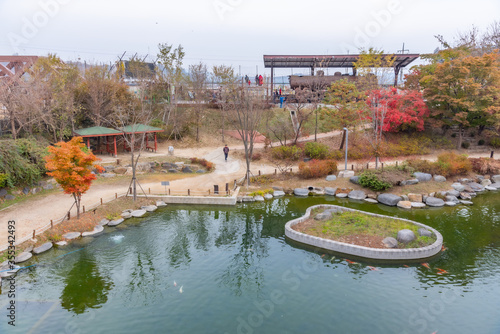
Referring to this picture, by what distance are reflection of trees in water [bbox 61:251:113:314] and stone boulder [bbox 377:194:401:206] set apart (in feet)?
50.5

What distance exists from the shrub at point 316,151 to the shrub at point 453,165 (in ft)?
25.7

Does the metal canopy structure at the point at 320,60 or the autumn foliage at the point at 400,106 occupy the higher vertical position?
the metal canopy structure at the point at 320,60

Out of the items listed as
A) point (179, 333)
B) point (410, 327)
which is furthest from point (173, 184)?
point (410, 327)

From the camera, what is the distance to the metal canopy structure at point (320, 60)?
Answer: 36.2m

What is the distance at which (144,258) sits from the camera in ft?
45.0

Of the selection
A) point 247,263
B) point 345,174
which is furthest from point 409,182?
point 247,263

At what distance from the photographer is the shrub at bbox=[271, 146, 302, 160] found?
27.0 m

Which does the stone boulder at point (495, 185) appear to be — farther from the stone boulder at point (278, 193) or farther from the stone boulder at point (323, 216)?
the stone boulder at point (278, 193)

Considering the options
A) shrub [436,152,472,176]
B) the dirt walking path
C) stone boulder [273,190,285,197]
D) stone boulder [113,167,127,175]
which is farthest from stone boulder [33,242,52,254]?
shrub [436,152,472,176]

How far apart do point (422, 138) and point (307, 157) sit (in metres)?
11.8

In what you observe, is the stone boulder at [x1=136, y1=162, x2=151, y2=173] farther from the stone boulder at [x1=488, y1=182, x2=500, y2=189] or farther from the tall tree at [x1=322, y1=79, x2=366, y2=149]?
the stone boulder at [x1=488, y1=182, x2=500, y2=189]

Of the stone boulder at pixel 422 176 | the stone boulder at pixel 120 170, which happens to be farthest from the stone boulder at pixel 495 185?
the stone boulder at pixel 120 170

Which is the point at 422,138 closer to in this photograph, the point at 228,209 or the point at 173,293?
the point at 228,209

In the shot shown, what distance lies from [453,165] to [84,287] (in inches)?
912
